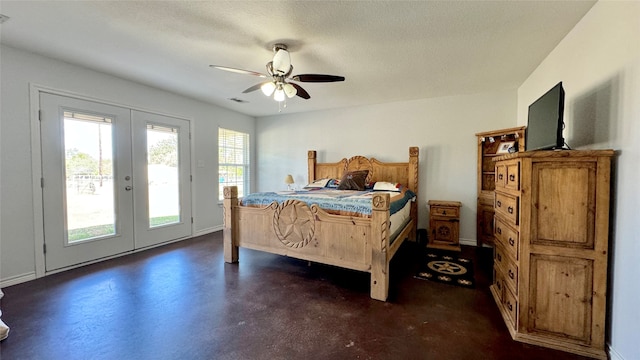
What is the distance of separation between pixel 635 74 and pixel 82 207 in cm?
510

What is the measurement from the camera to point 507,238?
77.0 inches

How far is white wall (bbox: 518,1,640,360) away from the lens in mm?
1385

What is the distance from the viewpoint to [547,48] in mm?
2449

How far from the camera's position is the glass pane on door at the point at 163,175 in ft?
12.5

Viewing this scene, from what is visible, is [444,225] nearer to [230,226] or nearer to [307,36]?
[230,226]

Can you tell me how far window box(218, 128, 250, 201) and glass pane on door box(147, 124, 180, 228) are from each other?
0.90m

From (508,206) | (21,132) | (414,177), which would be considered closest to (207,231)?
(21,132)

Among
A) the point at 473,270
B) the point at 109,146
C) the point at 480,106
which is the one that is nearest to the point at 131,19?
the point at 109,146

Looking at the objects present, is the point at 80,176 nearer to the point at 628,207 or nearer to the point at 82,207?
the point at 82,207

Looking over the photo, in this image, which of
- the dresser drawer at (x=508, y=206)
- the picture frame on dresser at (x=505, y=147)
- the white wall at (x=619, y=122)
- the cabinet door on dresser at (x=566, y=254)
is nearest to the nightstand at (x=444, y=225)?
the picture frame on dresser at (x=505, y=147)

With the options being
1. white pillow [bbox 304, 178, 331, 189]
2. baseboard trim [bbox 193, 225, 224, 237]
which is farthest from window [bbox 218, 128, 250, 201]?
white pillow [bbox 304, 178, 331, 189]

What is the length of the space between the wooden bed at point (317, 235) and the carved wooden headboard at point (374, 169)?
44.5 inches

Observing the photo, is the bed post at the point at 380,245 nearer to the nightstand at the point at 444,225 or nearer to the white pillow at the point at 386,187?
the white pillow at the point at 386,187

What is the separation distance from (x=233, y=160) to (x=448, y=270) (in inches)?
174
